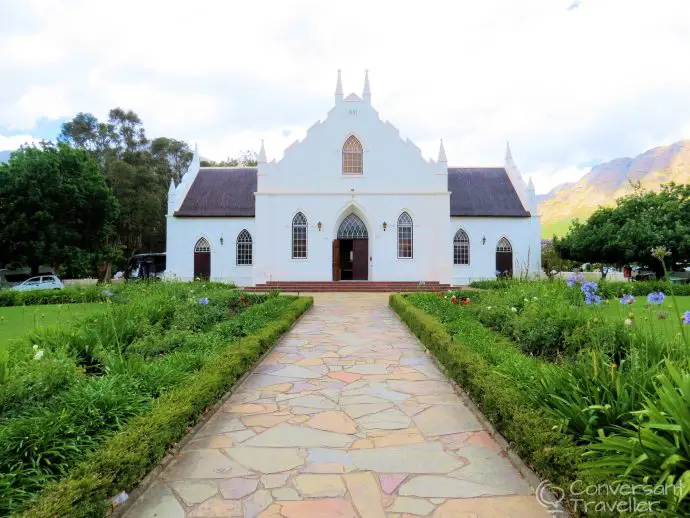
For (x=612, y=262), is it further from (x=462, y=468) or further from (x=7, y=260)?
(x=7, y=260)

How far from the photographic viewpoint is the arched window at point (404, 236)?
25.9 metres

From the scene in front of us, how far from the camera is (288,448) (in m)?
4.14

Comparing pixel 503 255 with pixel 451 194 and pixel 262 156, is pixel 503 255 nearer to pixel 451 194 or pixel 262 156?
pixel 451 194

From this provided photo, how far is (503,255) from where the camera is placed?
28.1 metres

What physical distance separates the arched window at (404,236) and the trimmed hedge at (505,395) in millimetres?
17201

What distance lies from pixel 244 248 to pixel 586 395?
26039 mm

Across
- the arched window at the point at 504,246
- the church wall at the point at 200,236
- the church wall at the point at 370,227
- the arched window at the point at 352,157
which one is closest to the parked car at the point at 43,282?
the church wall at the point at 200,236

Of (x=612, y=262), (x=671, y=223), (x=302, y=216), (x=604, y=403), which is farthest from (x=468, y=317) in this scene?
(x=612, y=262)

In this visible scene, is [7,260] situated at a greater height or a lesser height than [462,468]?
greater

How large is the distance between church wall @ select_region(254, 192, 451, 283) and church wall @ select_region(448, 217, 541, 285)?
289cm

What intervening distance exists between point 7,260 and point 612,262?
3470 cm

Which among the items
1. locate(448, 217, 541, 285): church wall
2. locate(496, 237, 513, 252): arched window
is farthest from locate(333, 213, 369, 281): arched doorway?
locate(496, 237, 513, 252): arched window

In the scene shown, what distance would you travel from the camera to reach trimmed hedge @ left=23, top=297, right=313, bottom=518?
274 centimetres

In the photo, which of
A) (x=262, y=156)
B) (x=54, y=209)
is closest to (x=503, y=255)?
(x=262, y=156)
